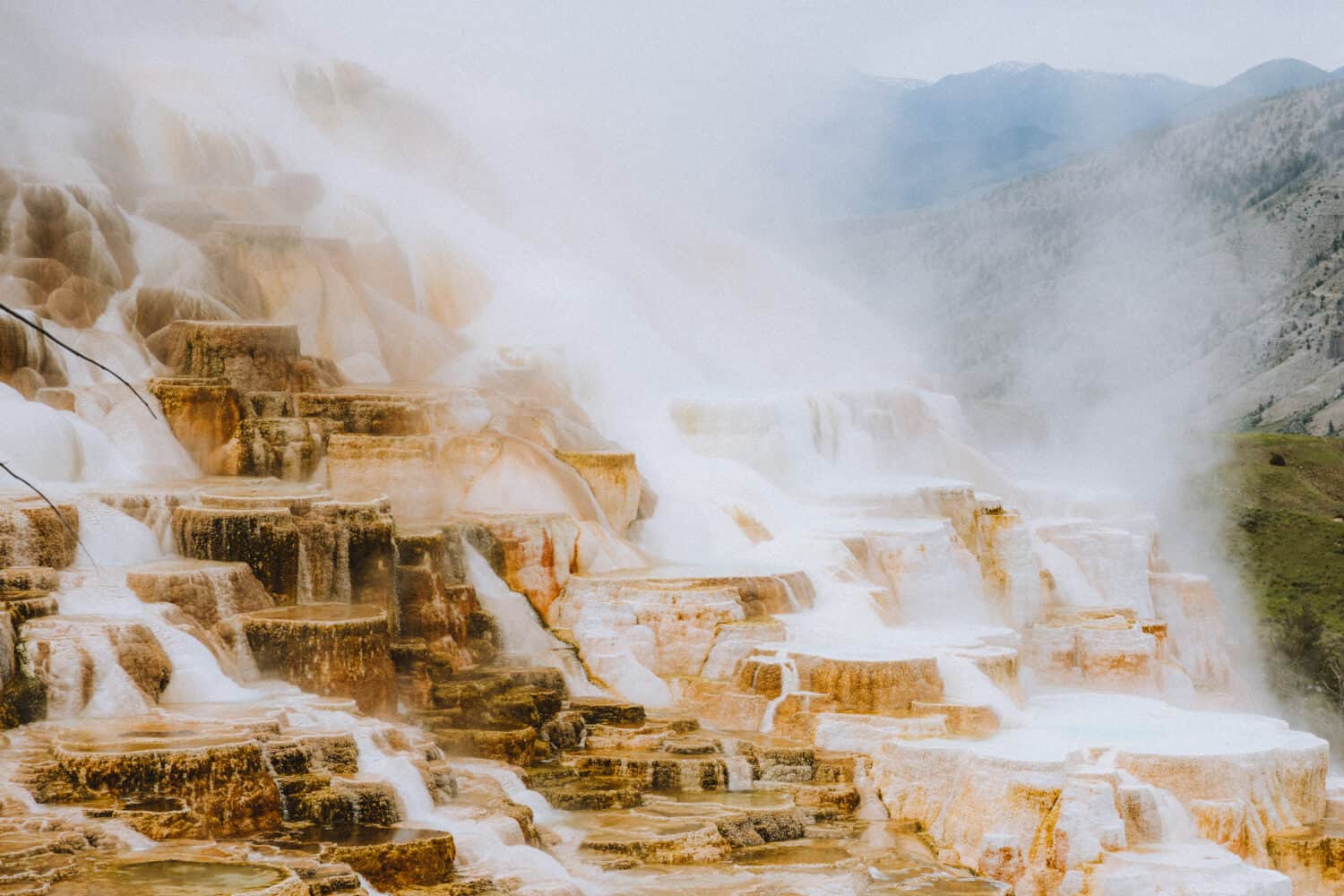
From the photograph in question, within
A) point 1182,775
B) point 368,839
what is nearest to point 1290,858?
point 1182,775

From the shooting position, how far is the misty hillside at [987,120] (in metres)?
82.9

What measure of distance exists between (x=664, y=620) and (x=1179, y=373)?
51.4 m

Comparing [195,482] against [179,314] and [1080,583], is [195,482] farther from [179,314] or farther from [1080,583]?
[1080,583]

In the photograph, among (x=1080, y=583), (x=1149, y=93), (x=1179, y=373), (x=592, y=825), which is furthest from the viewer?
(x=1149, y=93)

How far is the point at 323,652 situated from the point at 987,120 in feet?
307

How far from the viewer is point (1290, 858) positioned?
14.6 meters

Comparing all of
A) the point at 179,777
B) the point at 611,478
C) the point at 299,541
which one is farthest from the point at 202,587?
the point at 611,478

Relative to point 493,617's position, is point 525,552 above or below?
above

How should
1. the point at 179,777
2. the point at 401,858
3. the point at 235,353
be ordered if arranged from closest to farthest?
1. the point at 401,858
2. the point at 179,777
3. the point at 235,353

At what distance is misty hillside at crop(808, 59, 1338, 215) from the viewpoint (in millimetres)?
82875

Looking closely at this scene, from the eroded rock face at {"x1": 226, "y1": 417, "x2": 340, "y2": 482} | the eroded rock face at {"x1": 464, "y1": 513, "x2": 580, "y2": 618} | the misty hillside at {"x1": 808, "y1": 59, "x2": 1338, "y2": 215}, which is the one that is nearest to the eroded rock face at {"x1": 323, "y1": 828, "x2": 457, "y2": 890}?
the eroded rock face at {"x1": 464, "y1": 513, "x2": 580, "y2": 618}

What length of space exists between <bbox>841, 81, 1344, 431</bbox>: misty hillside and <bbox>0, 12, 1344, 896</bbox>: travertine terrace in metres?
35.5

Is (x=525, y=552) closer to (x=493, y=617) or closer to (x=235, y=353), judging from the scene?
(x=493, y=617)

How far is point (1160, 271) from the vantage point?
2813 inches
